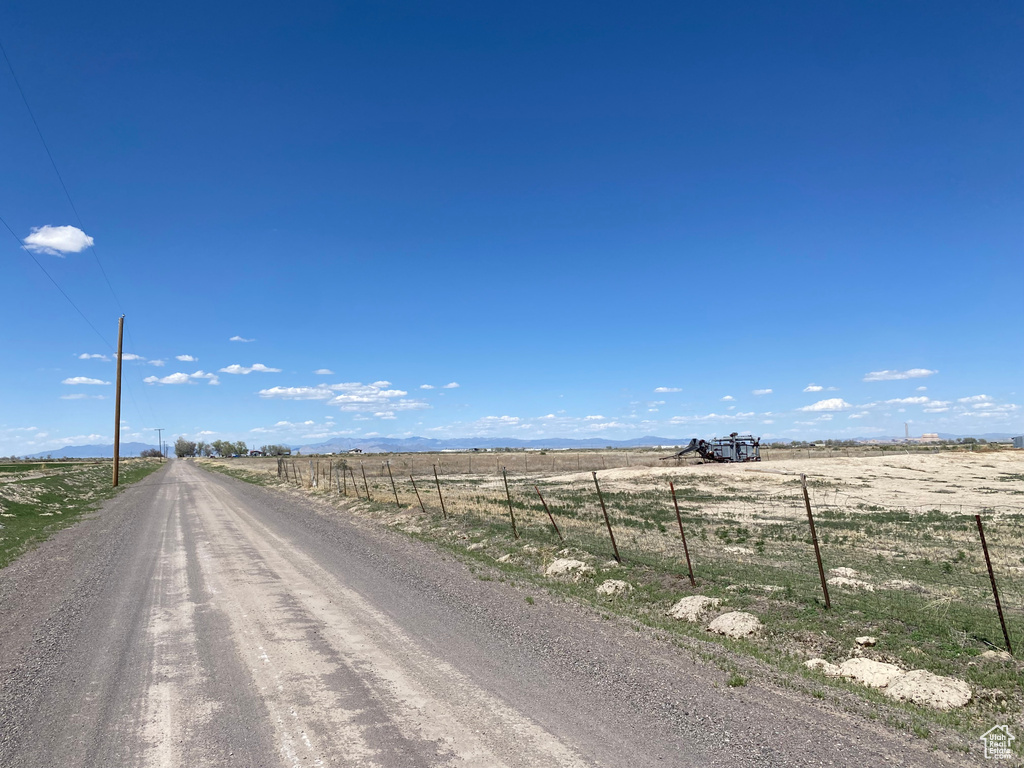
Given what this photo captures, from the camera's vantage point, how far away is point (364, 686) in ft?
21.7

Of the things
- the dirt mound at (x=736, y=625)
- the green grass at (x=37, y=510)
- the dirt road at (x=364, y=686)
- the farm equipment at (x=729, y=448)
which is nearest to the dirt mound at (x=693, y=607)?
the dirt mound at (x=736, y=625)

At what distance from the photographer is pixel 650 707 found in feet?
20.4

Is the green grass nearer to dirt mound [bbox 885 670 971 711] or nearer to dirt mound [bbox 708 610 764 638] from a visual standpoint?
dirt mound [bbox 708 610 764 638]

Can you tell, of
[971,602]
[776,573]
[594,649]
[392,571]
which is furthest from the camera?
[392,571]

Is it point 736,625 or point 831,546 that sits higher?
point 736,625

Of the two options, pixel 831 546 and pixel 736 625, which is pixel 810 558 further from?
pixel 736 625

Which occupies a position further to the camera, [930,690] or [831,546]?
[831,546]

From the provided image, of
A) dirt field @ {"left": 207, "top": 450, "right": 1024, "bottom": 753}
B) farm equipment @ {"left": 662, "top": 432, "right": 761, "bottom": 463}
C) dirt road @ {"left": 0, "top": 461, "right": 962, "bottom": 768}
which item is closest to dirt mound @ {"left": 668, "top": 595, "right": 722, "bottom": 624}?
dirt field @ {"left": 207, "top": 450, "right": 1024, "bottom": 753}

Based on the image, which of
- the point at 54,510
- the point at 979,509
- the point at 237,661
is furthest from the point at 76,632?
the point at 979,509

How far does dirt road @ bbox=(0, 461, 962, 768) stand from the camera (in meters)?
5.23

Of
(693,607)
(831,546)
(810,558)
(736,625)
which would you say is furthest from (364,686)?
(831,546)

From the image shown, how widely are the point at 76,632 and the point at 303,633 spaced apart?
3669mm

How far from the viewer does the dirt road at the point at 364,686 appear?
523cm

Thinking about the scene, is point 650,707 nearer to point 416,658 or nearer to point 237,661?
point 416,658
